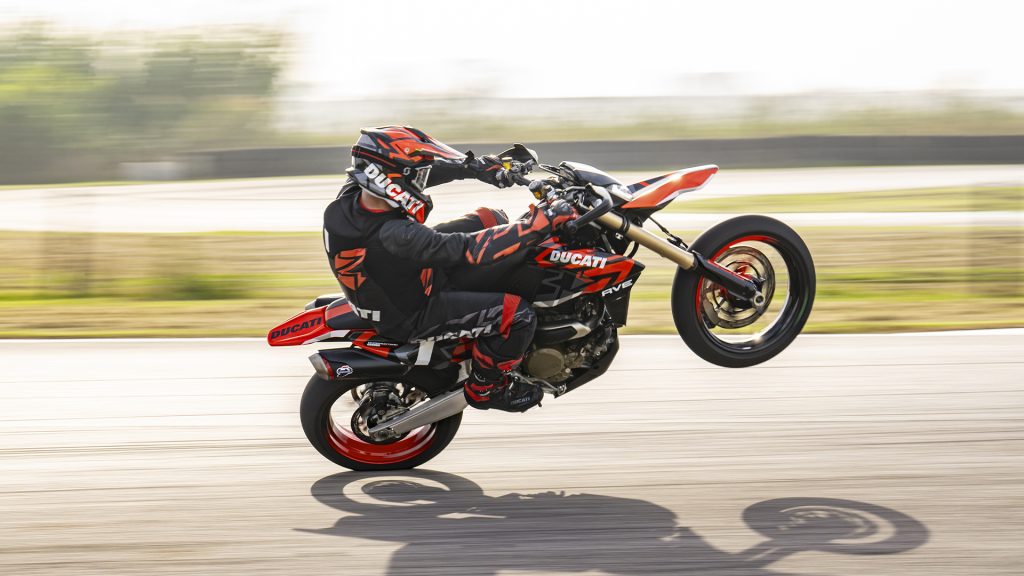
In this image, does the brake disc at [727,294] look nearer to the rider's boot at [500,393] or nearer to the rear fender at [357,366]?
the rider's boot at [500,393]

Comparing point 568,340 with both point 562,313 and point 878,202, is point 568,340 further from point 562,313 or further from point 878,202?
point 878,202

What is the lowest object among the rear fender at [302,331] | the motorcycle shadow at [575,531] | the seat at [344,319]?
the motorcycle shadow at [575,531]

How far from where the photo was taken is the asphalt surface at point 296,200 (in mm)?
16203

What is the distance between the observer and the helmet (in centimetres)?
461

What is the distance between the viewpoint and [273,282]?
472 inches

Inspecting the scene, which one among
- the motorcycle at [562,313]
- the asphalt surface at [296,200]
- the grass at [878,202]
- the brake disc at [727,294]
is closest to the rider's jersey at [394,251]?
the motorcycle at [562,313]

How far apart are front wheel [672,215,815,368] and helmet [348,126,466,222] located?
1.40 m

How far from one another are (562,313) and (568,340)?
0.45ft

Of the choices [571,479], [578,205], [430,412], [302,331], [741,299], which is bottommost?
[571,479]

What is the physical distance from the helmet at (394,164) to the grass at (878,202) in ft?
41.2

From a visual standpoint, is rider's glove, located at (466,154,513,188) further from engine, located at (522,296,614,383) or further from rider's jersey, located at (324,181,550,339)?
engine, located at (522,296,614,383)

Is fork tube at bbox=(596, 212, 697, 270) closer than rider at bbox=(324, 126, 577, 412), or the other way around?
rider at bbox=(324, 126, 577, 412)

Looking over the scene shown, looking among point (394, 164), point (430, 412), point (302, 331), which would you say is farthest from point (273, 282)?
point (394, 164)

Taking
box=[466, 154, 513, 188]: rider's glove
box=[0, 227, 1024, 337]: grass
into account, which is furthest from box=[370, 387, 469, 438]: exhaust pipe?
box=[0, 227, 1024, 337]: grass
